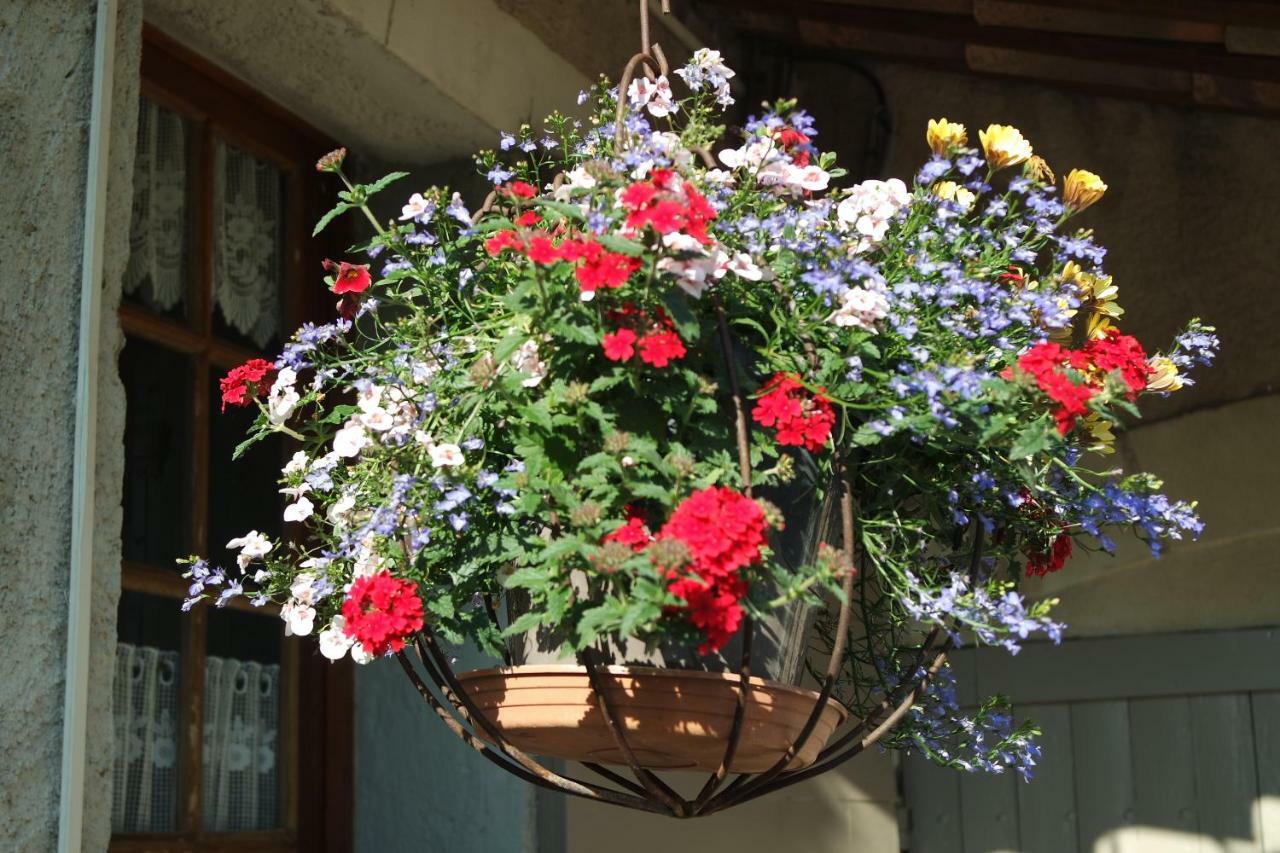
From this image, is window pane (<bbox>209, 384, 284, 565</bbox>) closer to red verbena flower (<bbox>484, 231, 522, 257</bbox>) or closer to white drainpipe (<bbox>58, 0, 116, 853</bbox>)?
white drainpipe (<bbox>58, 0, 116, 853</bbox>)

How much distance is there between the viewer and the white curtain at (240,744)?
7.75 feet

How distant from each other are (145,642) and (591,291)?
3.80ft

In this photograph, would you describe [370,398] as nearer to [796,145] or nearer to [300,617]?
[300,617]

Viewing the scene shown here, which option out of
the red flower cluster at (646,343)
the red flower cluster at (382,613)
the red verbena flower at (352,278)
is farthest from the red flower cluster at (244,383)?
the red flower cluster at (646,343)

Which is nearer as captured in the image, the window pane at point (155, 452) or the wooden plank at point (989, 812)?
the window pane at point (155, 452)

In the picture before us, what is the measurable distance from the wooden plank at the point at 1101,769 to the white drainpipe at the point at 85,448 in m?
2.46

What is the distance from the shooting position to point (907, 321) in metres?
1.57

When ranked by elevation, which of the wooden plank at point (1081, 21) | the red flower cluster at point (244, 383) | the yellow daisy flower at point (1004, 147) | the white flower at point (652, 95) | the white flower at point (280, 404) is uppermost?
the wooden plank at point (1081, 21)

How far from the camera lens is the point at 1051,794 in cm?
353

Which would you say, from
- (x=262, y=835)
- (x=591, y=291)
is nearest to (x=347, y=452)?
(x=591, y=291)

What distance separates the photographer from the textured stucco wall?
1681 mm

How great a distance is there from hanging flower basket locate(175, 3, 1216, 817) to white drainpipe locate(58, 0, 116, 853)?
16 centimetres

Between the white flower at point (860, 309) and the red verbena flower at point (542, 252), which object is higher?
the red verbena flower at point (542, 252)

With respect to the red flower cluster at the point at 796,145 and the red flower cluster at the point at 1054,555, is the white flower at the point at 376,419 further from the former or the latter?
the red flower cluster at the point at 1054,555
